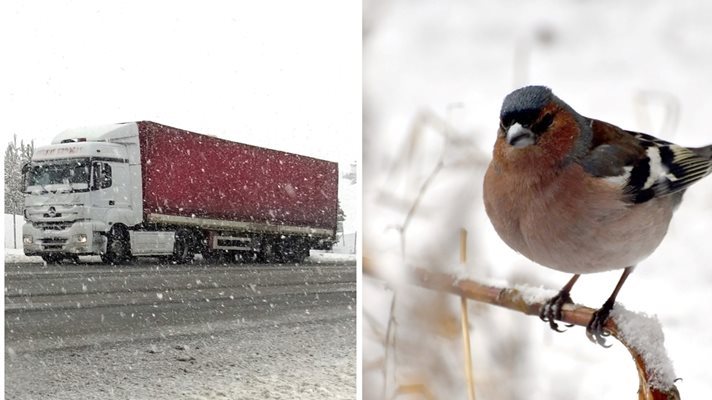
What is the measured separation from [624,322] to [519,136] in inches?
15.7

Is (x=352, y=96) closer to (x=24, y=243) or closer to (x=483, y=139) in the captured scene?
(x=483, y=139)

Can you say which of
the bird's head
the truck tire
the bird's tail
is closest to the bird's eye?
the bird's head

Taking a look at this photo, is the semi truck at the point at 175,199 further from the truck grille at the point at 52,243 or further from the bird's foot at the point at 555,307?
the bird's foot at the point at 555,307

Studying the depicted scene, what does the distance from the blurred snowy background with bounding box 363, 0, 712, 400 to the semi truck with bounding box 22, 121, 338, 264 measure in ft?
1.49

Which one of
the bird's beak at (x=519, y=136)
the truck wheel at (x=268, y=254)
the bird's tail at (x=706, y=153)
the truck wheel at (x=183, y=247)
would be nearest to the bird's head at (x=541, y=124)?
the bird's beak at (x=519, y=136)

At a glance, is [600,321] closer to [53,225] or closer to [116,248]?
[116,248]

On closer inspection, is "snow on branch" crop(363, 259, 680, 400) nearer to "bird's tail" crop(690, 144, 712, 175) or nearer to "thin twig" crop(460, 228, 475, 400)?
"thin twig" crop(460, 228, 475, 400)

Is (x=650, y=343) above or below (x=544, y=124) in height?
below

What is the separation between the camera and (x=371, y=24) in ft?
8.86

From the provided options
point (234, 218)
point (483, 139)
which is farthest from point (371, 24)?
point (234, 218)

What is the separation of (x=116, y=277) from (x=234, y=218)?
19.1 inches

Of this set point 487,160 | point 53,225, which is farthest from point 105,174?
point 487,160

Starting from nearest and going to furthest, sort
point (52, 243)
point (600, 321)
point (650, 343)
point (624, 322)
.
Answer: point (650, 343) → point (624, 322) → point (600, 321) → point (52, 243)

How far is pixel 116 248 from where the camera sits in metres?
3.03
